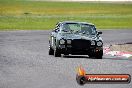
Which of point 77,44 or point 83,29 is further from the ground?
point 83,29

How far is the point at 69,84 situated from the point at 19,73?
2900 millimetres

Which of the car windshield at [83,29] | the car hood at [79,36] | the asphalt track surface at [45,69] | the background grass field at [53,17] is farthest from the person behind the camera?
the background grass field at [53,17]

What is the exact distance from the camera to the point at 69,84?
45.4 feet

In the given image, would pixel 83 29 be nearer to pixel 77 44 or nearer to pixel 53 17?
pixel 77 44

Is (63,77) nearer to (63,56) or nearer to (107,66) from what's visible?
(107,66)

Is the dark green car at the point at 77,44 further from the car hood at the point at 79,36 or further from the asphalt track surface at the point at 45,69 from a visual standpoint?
the asphalt track surface at the point at 45,69

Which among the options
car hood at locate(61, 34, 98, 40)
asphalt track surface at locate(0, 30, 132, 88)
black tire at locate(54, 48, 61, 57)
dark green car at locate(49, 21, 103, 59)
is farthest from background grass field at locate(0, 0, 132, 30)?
car hood at locate(61, 34, 98, 40)

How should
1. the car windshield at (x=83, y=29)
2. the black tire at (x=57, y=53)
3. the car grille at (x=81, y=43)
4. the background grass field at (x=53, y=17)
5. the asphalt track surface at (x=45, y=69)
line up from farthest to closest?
the background grass field at (x=53, y=17), the car windshield at (x=83, y=29), the black tire at (x=57, y=53), the car grille at (x=81, y=43), the asphalt track surface at (x=45, y=69)

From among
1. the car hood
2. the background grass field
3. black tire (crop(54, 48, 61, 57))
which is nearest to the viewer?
the car hood

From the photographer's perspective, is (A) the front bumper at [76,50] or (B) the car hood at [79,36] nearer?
(A) the front bumper at [76,50]

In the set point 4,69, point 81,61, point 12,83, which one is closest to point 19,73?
point 4,69

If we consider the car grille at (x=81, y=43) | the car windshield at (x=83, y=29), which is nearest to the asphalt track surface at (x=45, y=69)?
the car grille at (x=81, y=43)

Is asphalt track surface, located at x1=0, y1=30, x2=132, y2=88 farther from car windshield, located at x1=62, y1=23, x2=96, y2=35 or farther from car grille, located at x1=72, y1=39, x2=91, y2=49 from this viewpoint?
car windshield, located at x1=62, y1=23, x2=96, y2=35

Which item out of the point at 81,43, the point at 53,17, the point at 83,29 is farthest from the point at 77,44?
the point at 53,17
